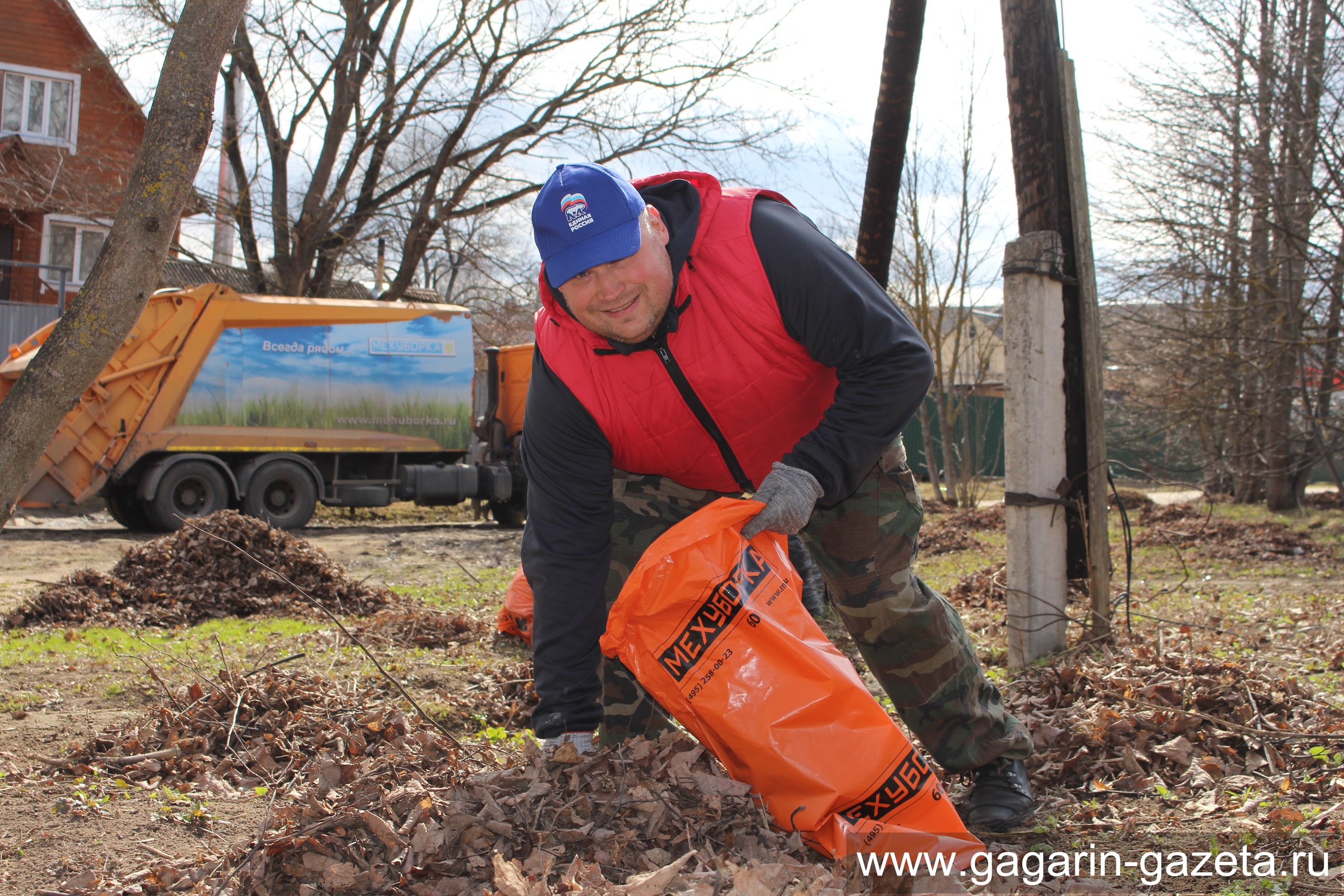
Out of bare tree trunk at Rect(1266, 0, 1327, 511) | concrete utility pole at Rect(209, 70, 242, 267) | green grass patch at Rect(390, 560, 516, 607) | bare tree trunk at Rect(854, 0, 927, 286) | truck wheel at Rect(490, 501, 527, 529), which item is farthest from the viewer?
concrete utility pole at Rect(209, 70, 242, 267)

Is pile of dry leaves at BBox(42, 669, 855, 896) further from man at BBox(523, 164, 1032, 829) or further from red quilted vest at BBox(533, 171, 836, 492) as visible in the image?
red quilted vest at BBox(533, 171, 836, 492)

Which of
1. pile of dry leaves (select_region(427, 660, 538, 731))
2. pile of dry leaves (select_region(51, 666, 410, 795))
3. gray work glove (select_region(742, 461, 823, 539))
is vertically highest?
gray work glove (select_region(742, 461, 823, 539))

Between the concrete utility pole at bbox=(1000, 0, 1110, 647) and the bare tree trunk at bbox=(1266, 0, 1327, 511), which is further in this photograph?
the bare tree trunk at bbox=(1266, 0, 1327, 511)

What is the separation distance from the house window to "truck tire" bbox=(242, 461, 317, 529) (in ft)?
40.3

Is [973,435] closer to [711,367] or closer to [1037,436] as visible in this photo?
[1037,436]

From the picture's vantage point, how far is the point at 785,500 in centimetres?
255

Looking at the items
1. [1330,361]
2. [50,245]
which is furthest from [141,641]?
[50,245]

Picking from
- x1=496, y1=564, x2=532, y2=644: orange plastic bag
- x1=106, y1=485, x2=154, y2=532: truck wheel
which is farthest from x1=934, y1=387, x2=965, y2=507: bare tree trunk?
x1=496, y1=564, x2=532, y2=644: orange plastic bag

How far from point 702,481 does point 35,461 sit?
2223 millimetres

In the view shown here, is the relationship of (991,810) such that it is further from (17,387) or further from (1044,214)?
(17,387)

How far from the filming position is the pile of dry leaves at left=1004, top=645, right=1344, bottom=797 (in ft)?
11.1

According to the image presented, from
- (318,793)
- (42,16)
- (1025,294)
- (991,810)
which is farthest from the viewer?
(42,16)

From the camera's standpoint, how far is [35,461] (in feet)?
10.9

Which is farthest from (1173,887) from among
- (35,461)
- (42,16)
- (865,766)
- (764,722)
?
(42,16)
